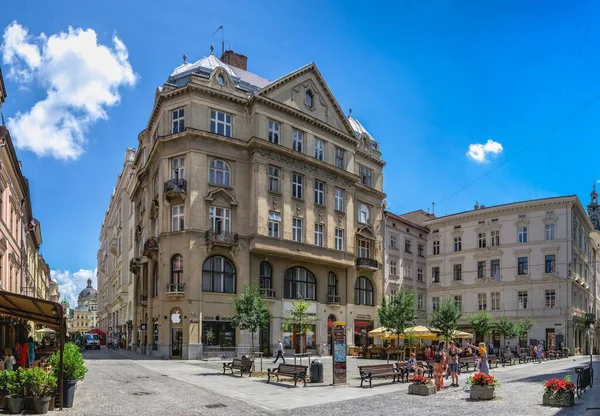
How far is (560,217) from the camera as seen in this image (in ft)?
195

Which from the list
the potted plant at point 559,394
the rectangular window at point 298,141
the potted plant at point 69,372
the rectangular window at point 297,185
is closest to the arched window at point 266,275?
the rectangular window at point 297,185

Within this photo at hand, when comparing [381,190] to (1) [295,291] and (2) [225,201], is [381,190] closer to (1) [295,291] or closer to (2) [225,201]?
(1) [295,291]

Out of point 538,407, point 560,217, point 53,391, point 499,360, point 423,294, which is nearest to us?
point 53,391

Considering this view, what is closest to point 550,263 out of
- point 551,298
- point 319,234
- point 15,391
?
point 551,298

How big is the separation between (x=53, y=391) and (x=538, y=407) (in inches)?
544

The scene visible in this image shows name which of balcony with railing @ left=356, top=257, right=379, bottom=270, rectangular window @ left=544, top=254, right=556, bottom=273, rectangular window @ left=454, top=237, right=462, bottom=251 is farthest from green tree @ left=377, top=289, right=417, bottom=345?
rectangular window @ left=454, top=237, right=462, bottom=251

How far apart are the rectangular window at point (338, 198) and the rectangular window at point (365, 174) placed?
5.54 metres

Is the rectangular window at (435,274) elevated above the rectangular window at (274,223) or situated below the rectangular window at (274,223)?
below

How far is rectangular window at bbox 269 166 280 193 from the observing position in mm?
47094

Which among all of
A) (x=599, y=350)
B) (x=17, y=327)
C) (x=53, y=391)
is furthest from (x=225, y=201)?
(x=599, y=350)

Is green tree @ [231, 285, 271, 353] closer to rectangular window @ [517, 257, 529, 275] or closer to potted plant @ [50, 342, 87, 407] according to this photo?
potted plant @ [50, 342, 87, 407]

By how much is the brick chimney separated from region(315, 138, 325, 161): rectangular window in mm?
10815

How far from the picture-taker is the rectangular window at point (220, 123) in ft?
147

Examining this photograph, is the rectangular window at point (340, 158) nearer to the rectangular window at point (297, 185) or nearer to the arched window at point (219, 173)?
the rectangular window at point (297, 185)
